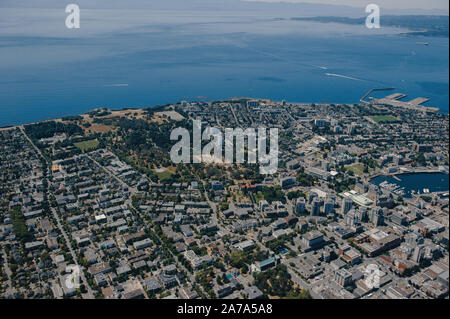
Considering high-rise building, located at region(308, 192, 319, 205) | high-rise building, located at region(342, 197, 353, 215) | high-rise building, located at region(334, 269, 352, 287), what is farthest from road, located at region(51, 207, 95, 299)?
high-rise building, located at region(342, 197, 353, 215)

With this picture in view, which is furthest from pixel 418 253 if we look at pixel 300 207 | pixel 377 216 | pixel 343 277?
pixel 300 207

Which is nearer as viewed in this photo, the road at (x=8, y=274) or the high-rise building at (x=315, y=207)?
the road at (x=8, y=274)

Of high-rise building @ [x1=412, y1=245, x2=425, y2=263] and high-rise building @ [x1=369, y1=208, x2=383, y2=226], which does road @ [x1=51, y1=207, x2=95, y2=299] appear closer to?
high-rise building @ [x1=412, y1=245, x2=425, y2=263]

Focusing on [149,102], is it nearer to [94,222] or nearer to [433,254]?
[94,222]

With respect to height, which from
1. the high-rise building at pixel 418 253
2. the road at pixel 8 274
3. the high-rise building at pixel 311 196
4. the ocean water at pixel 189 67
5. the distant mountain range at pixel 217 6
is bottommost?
the road at pixel 8 274

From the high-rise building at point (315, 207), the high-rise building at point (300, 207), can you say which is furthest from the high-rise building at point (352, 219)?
the high-rise building at point (300, 207)

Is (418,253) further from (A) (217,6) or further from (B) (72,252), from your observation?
(A) (217,6)

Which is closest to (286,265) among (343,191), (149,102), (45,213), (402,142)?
(343,191)

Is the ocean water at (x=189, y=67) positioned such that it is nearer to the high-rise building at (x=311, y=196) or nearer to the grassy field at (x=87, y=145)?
the grassy field at (x=87, y=145)
